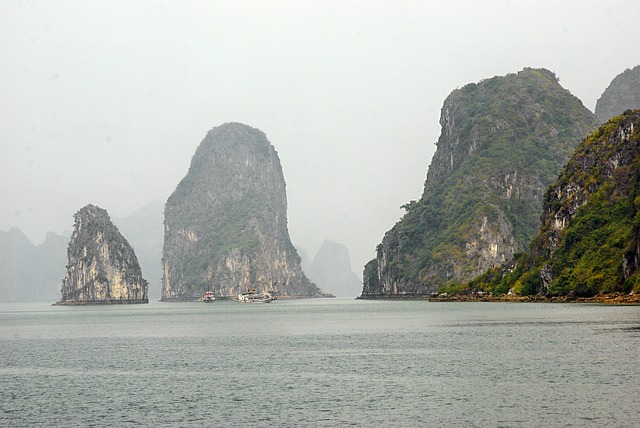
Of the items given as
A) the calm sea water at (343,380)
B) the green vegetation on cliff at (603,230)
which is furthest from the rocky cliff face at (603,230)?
the calm sea water at (343,380)

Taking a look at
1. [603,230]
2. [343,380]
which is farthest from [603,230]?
[343,380]

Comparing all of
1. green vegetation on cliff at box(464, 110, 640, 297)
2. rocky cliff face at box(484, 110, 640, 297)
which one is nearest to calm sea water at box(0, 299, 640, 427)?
rocky cliff face at box(484, 110, 640, 297)

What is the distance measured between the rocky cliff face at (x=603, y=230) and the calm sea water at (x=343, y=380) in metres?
58.3

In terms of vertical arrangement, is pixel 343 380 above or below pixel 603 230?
below

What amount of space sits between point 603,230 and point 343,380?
13184cm

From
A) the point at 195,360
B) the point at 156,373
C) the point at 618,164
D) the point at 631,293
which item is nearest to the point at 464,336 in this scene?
the point at 195,360

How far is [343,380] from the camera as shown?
6031cm

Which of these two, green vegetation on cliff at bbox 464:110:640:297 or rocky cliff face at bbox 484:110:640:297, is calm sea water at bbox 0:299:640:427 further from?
green vegetation on cliff at bbox 464:110:640:297

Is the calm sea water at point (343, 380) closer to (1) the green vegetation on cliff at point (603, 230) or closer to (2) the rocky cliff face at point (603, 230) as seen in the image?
(2) the rocky cliff face at point (603, 230)

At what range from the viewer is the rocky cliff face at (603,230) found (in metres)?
160

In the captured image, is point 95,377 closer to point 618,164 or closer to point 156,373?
point 156,373

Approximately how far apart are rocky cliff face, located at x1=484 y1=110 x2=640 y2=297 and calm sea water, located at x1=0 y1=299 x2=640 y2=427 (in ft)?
191

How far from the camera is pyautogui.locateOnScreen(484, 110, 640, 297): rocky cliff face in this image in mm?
159500

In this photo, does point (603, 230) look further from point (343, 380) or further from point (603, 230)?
point (343, 380)
